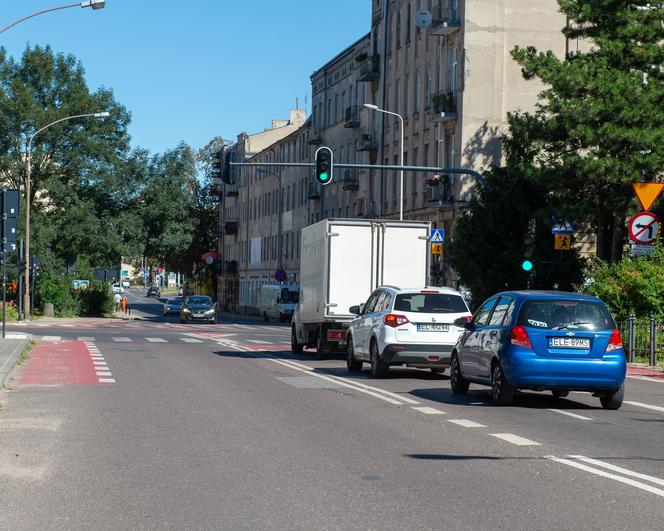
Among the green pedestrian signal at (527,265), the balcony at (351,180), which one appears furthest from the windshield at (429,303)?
the balcony at (351,180)

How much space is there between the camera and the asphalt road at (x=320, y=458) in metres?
8.54

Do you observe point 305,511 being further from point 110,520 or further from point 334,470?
point 334,470

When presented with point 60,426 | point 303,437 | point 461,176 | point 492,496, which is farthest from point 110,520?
point 461,176

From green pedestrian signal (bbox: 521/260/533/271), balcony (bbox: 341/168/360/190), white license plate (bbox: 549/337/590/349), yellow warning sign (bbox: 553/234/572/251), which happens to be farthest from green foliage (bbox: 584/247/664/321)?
balcony (bbox: 341/168/360/190)

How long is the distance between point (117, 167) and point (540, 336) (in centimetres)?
6525

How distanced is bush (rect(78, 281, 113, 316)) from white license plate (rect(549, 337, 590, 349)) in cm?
6691

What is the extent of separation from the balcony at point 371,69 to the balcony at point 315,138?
46.4 ft

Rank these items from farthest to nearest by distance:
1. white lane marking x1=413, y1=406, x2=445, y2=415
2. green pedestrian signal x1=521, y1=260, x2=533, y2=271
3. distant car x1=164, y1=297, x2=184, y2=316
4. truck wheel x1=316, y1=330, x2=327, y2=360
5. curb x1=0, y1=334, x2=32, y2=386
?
distant car x1=164, y1=297, x2=184, y2=316 < green pedestrian signal x1=521, y1=260, x2=533, y2=271 < truck wheel x1=316, y1=330, x2=327, y2=360 < curb x1=0, y1=334, x2=32, y2=386 < white lane marking x1=413, y1=406, x2=445, y2=415

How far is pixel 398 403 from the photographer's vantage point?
17797 mm

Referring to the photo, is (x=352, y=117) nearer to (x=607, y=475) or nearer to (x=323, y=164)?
(x=323, y=164)

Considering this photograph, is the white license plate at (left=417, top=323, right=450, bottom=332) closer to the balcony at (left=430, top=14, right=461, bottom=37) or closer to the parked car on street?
the parked car on street

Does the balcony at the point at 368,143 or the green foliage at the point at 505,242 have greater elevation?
the balcony at the point at 368,143

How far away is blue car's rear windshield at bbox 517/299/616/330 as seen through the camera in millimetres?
17422

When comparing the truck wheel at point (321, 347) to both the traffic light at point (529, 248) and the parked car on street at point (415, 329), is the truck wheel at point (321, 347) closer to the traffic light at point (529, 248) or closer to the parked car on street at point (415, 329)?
the parked car on street at point (415, 329)
